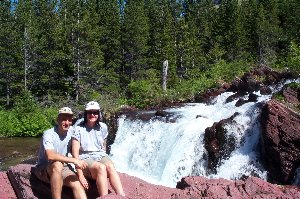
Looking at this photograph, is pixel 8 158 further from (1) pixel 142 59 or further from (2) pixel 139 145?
(1) pixel 142 59

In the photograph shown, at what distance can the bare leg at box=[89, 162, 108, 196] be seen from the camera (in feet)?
19.5

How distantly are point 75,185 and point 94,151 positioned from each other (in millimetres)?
617

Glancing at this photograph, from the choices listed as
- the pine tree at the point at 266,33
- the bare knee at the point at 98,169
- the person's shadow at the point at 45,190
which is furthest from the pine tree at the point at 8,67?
the bare knee at the point at 98,169

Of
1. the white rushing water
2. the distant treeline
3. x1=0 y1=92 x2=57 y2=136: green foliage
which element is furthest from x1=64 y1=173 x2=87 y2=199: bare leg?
x1=0 y1=92 x2=57 y2=136: green foliage

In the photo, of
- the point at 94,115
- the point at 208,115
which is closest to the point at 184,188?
the point at 94,115

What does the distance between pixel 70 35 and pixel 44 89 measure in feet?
18.2

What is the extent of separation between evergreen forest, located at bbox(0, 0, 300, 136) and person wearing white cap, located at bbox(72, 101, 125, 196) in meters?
19.0

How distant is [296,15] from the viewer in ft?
145

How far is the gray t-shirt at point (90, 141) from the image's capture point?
6.25 metres

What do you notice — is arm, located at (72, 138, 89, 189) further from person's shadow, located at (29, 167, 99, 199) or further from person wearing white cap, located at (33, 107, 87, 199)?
person's shadow, located at (29, 167, 99, 199)

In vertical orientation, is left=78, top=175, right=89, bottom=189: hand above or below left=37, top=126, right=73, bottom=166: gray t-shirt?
below

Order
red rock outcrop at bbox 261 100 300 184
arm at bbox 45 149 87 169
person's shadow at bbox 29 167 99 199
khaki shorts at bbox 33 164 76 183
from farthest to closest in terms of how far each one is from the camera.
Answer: red rock outcrop at bbox 261 100 300 184
person's shadow at bbox 29 167 99 199
khaki shorts at bbox 33 164 76 183
arm at bbox 45 149 87 169

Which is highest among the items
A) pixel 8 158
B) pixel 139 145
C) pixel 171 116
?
pixel 171 116

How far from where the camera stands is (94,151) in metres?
6.36
